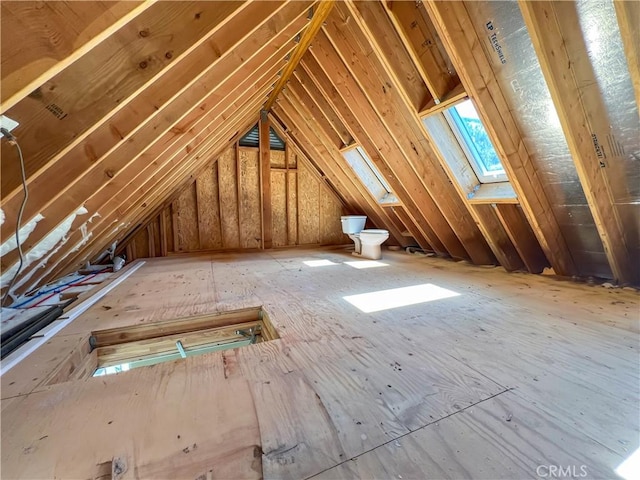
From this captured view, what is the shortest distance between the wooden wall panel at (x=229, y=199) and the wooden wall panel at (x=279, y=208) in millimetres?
746

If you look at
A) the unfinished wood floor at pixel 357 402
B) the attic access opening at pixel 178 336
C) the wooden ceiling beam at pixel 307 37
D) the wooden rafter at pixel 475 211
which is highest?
the wooden ceiling beam at pixel 307 37

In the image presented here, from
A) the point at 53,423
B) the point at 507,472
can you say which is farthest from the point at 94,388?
the point at 507,472

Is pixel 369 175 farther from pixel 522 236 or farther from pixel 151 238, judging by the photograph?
pixel 151 238

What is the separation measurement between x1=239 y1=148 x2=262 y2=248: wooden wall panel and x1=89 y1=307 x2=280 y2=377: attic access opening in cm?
352

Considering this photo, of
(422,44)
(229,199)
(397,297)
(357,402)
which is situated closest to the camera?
(357,402)

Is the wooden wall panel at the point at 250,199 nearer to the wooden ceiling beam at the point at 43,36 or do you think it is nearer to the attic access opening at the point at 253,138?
the attic access opening at the point at 253,138

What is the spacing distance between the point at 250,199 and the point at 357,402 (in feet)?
16.3

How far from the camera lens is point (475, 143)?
2.82 metres

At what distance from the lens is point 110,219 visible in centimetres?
262

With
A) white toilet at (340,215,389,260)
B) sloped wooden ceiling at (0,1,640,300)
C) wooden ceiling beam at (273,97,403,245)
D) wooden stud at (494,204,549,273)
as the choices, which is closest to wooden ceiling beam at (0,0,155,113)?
sloped wooden ceiling at (0,1,640,300)

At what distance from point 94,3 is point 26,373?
1619mm

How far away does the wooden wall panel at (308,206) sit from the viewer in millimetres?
5934

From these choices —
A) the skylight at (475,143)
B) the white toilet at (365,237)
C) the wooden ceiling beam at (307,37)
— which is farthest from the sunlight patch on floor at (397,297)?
the wooden ceiling beam at (307,37)

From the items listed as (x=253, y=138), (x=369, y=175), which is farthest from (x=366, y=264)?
(x=253, y=138)
